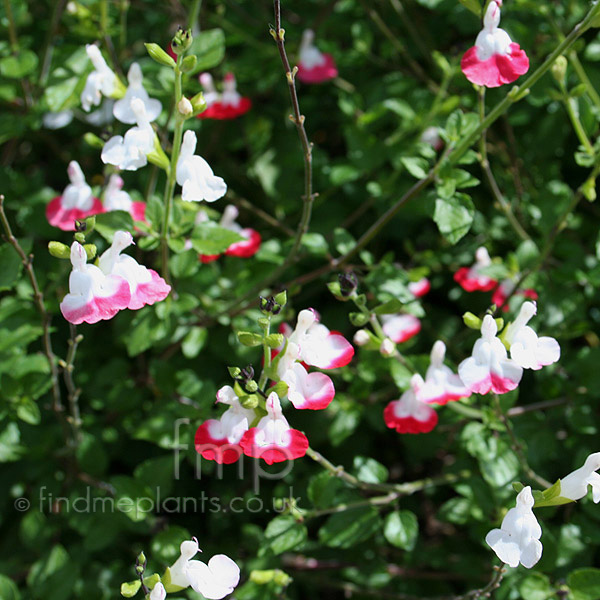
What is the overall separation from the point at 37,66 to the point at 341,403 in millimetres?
1311

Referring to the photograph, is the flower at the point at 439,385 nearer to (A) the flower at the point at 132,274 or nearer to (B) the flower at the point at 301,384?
(B) the flower at the point at 301,384

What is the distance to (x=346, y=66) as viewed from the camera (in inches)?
96.4

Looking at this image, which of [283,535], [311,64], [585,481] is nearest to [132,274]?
[283,535]

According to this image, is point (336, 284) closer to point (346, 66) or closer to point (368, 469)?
point (368, 469)

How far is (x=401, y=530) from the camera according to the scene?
1.62 m

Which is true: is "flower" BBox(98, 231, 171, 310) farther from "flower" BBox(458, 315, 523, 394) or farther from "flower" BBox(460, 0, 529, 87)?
"flower" BBox(460, 0, 529, 87)

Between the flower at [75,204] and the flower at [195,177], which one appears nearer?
the flower at [195,177]

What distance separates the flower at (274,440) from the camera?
1241 millimetres

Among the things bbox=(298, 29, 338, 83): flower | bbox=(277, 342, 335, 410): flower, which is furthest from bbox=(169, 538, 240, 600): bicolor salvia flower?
bbox=(298, 29, 338, 83): flower

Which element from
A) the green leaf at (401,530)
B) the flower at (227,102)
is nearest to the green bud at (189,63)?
the flower at (227,102)

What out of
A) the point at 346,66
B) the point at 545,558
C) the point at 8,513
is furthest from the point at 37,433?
the point at 346,66

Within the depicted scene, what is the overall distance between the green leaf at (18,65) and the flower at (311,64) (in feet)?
2.45

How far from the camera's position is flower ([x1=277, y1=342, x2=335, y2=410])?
125 centimetres

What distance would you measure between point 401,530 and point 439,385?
38cm
